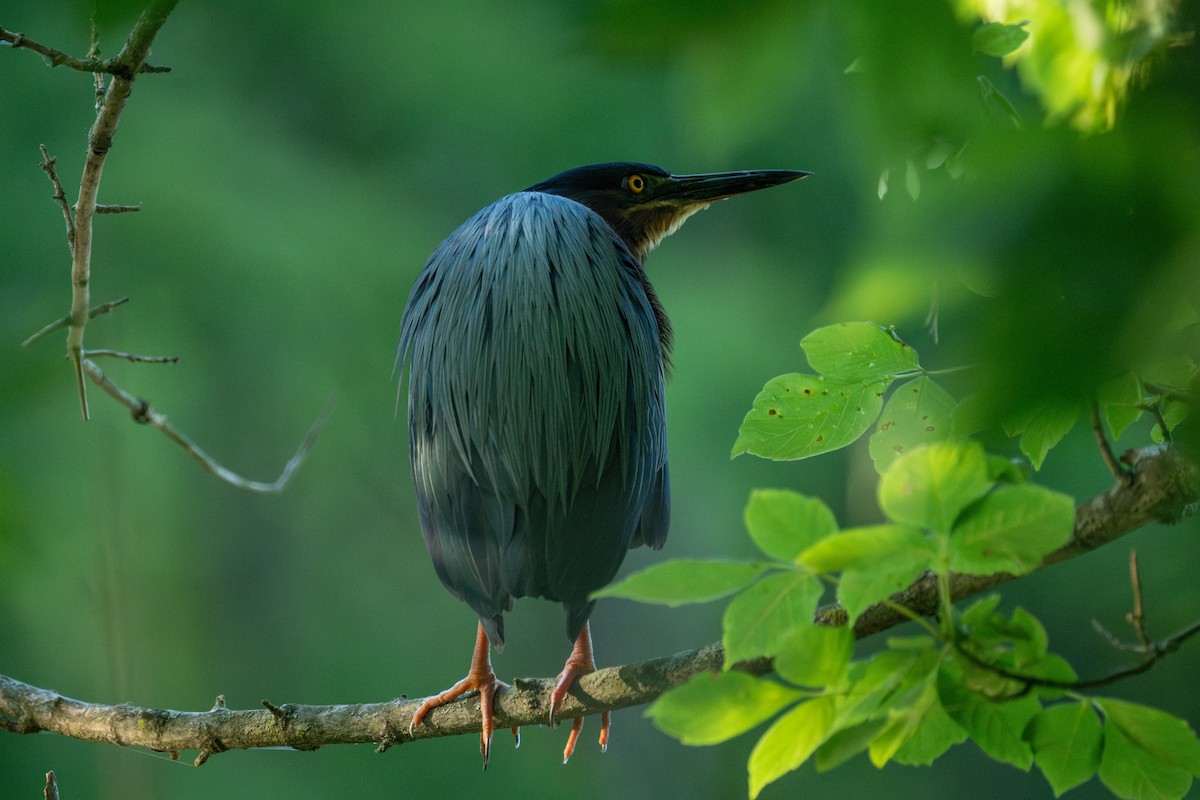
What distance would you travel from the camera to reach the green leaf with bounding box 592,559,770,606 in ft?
1.23

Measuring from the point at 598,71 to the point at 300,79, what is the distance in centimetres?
497

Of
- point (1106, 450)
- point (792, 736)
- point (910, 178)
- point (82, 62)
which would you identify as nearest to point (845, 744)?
point (792, 736)

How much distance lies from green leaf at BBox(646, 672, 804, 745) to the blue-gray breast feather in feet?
2.18

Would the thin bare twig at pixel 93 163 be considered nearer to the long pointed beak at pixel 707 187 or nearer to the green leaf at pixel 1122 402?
the green leaf at pixel 1122 402

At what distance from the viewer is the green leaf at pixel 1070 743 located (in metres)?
0.46

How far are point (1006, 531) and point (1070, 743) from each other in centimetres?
13

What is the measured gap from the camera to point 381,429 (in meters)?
4.48

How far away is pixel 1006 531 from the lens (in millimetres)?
394

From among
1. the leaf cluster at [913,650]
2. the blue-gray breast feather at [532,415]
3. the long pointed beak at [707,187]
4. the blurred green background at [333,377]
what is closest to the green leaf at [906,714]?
the leaf cluster at [913,650]

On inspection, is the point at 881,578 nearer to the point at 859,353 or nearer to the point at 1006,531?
the point at 1006,531

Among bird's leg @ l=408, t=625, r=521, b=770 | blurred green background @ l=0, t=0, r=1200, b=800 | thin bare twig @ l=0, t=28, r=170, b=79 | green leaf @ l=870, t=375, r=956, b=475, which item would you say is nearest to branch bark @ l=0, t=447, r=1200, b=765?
bird's leg @ l=408, t=625, r=521, b=770

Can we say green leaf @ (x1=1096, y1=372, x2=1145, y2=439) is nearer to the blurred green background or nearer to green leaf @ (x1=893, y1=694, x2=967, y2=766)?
green leaf @ (x1=893, y1=694, x2=967, y2=766)

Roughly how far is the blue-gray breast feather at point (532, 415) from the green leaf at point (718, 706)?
0.66 m

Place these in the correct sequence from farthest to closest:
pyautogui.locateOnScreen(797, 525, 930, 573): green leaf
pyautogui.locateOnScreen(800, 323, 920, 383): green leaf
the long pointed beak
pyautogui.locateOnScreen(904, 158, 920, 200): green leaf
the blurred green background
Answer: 1. the blurred green background
2. the long pointed beak
3. pyautogui.locateOnScreen(800, 323, 920, 383): green leaf
4. pyautogui.locateOnScreen(904, 158, 920, 200): green leaf
5. pyautogui.locateOnScreen(797, 525, 930, 573): green leaf
